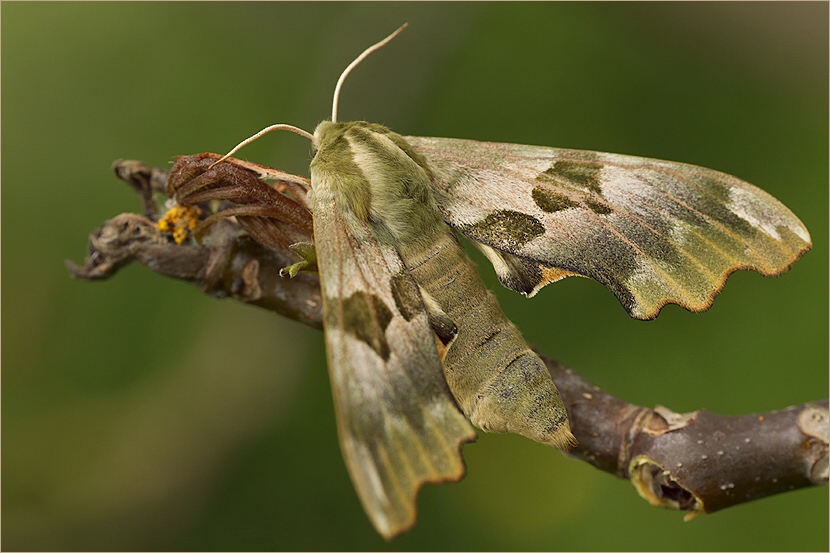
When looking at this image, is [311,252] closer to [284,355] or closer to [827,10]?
[284,355]

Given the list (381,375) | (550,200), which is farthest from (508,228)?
Answer: (381,375)

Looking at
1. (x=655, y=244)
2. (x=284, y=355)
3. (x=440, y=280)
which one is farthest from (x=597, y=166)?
(x=284, y=355)

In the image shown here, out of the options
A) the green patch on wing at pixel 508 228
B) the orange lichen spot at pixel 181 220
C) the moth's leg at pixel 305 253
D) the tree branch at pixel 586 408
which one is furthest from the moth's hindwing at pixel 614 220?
the orange lichen spot at pixel 181 220

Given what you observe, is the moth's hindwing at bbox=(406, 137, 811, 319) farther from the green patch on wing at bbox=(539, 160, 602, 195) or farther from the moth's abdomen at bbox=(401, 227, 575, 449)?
the moth's abdomen at bbox=(401, 227, 575, 449)

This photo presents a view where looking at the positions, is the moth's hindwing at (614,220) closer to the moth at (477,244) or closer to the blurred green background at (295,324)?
the moth at (477,244)

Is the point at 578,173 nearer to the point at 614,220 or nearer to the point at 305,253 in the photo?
the point at 614,220

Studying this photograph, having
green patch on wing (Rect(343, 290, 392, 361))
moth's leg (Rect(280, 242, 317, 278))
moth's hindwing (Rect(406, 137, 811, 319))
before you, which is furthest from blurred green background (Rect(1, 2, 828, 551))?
green patch on wing (Rect(343, 290, 392, 361))
